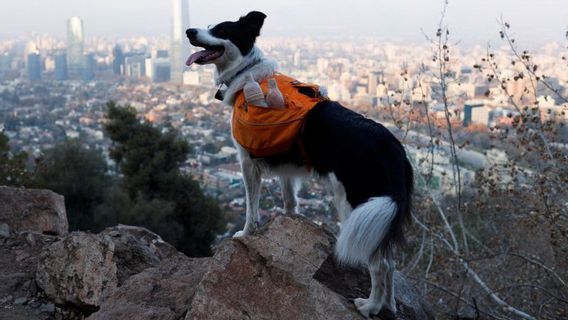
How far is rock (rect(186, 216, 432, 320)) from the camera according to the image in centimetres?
346

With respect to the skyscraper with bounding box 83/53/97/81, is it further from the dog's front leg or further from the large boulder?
the dog's front leg

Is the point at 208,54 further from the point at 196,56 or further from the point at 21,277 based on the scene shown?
the point at 21,277

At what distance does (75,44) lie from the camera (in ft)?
165

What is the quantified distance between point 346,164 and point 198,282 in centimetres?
145

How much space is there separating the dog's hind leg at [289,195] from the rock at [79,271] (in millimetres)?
1454

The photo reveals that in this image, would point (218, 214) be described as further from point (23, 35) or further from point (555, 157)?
point (23, 35)

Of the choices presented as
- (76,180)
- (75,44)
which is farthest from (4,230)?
(75,44)

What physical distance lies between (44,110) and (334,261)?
41.5 meters

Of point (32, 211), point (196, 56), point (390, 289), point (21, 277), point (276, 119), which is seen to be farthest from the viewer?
point (32, 211)

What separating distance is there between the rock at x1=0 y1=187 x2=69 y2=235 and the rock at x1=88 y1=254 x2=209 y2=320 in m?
2.46

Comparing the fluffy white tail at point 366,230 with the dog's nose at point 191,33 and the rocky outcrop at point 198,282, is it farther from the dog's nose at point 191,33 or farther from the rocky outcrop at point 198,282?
the dog's nose at point 191,33

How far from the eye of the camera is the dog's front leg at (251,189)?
4340 millimetres

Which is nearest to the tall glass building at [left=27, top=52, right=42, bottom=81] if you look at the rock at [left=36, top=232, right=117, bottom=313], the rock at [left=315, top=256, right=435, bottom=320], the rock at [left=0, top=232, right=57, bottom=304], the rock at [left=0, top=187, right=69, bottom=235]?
the rock at [left=0, top=187, right=69, bottom=235]

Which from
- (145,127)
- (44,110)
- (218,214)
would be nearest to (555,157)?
(218,214)
